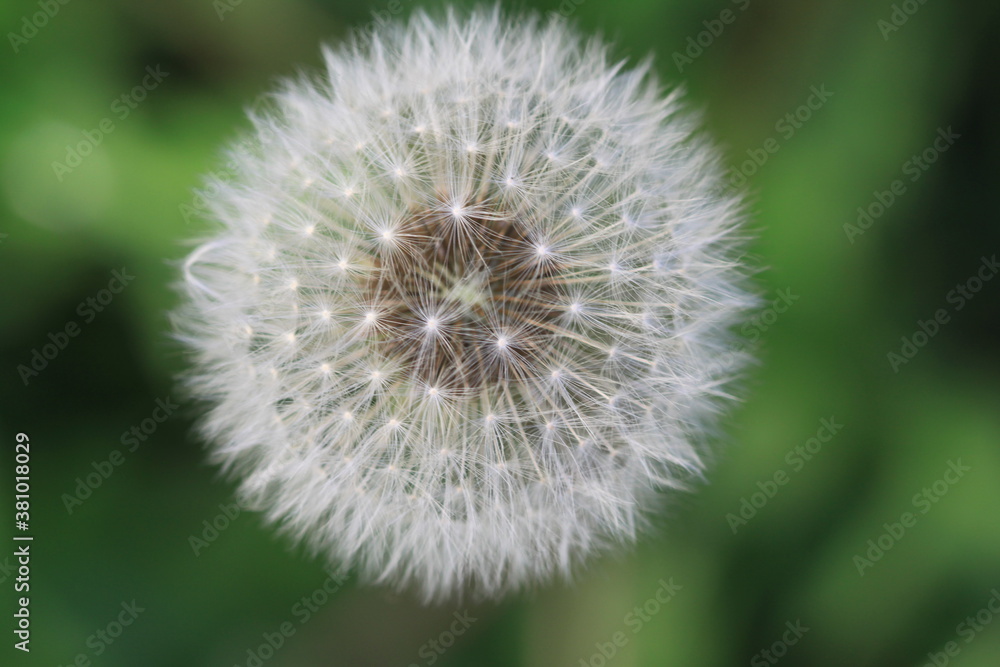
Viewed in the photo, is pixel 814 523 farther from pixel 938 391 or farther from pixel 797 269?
pixel 797 269

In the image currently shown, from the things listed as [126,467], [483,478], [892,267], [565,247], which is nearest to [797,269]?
[892,267]
